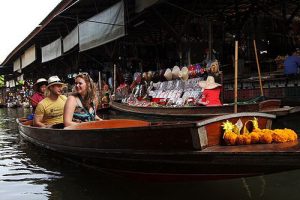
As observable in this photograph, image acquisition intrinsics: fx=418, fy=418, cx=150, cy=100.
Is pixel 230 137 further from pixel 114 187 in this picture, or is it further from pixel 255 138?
pixel 114 187

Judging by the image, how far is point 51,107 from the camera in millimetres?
7770

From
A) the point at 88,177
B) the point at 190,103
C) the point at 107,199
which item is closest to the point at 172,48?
the point at 190,103

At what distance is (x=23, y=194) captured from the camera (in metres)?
5.90

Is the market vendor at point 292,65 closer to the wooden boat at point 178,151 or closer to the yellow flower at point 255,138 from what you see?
the wooden boat at point 178,151

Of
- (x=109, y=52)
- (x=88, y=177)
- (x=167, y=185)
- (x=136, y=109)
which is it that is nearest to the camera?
(x=167, y=185)

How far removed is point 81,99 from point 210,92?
4123mm

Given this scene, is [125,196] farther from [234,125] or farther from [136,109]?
[136,109]

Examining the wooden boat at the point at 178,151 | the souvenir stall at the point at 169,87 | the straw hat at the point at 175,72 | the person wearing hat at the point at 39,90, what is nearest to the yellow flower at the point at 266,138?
the wooden boat at the point at 178,151

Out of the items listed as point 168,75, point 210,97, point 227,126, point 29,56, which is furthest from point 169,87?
point 29,56

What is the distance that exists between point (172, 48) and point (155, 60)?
0.87 meters

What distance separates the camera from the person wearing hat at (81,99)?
614cm

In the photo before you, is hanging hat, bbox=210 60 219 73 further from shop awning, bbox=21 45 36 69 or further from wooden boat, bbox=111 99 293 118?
shop awning, bbox=21 45 36 69

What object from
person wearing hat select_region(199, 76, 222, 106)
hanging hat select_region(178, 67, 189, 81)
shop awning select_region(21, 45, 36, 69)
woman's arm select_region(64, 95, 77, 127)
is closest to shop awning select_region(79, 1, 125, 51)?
hanging hat select_region(178, 67, 189, 81)

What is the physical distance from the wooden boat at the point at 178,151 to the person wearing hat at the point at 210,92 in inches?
162
